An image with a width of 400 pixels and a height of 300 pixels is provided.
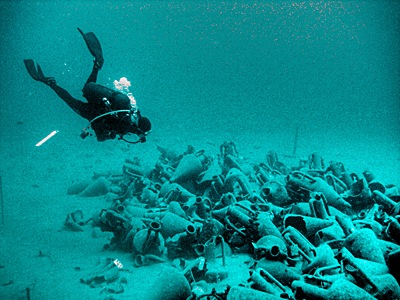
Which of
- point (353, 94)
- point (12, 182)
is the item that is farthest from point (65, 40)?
point (12, 182)

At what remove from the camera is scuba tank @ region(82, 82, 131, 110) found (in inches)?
179

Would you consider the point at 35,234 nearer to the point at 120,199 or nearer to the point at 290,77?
the point at 120,199

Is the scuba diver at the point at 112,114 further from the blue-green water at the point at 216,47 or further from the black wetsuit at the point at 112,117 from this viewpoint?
the blue-green water at the point at 216,47

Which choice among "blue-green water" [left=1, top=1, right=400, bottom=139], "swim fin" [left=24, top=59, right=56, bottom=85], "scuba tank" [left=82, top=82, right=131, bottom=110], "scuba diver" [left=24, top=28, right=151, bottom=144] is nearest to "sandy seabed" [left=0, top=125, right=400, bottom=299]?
"scuba diver" [left=24, top=28, right=151, bottom=144]

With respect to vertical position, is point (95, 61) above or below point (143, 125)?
above

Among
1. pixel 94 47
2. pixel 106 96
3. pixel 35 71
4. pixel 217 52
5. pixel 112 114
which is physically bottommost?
pixel 112 114

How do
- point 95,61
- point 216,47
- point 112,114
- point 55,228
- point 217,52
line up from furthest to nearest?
1. point 217,52
2. point 216,47
3. point 55,228
4. point 95,61
5. point 112,114

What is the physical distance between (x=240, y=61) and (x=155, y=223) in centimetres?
15131

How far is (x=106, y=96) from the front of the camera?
469 centimetres

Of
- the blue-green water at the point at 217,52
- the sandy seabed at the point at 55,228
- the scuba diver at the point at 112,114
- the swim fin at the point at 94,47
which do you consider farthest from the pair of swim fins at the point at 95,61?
the blue-green water at the point at 217,52

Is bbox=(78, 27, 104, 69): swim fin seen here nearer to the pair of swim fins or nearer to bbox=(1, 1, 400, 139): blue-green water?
the pair of swim fins

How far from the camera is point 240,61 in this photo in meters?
144

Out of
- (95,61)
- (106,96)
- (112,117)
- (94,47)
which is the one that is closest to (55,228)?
(112,117)

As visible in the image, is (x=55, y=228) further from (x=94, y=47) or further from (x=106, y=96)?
(x=94, y=47)
